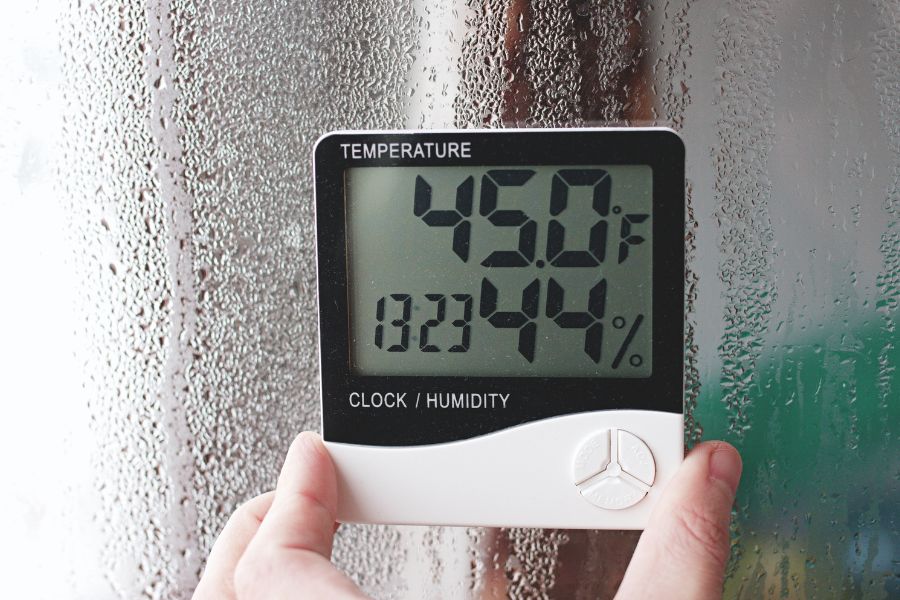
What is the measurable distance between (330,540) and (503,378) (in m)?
0.20

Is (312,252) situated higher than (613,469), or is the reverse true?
(312,252)

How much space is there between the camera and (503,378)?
0.61m

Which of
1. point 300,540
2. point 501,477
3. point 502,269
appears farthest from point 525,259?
point 300,540

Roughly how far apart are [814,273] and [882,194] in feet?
0.35

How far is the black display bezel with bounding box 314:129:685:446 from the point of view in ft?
1.91

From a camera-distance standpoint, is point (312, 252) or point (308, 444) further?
point (312, 252)

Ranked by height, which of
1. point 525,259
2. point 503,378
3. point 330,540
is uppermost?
point 525,259

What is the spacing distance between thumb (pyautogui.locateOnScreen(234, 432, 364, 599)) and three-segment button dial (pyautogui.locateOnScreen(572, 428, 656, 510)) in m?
0.22

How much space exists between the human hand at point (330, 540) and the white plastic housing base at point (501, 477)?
0.02 metres

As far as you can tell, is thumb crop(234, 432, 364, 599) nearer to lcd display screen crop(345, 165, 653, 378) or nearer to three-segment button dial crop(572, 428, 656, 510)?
lcd display screen crop(345, 165, 653, 378)

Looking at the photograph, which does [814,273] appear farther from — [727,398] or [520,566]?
[520,566]

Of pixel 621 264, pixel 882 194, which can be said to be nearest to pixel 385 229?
pixel 621 264

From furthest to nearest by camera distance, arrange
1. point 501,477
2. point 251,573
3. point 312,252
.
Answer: point 312,252 → point 501,477 → point 251,573

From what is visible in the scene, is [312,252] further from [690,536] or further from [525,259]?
[690,536]
